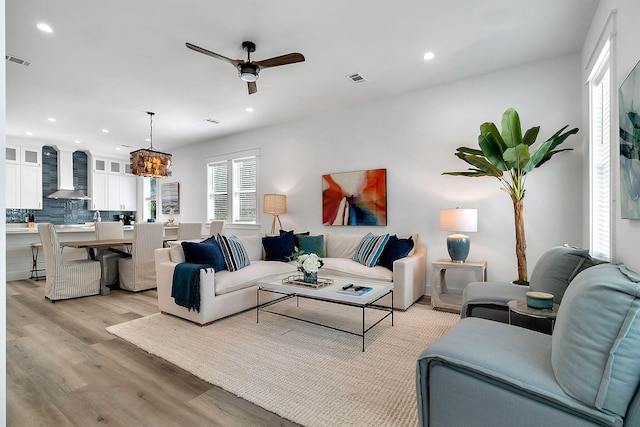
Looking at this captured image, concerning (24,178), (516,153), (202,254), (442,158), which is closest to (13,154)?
(24,178)

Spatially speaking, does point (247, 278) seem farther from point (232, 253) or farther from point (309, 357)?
point (309, 357)

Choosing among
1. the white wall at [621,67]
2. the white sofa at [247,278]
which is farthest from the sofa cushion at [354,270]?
the white wall at [621,67]

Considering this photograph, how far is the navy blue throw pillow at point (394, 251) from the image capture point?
13.0 feet

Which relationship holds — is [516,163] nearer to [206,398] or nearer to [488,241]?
[488,241]

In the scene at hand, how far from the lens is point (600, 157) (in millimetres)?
2854

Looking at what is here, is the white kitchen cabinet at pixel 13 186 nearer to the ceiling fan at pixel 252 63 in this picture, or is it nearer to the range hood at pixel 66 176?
the range hood at pixel 66 176

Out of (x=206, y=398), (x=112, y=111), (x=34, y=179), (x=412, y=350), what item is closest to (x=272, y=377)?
(x=206, y=398)

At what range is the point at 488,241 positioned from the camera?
3945mm

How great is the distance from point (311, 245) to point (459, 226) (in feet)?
6.62

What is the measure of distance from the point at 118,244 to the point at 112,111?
230 centimetres

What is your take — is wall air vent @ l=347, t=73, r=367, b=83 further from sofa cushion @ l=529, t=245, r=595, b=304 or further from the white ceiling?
sofa cushion @ l=529, t=245, r=595, b=304

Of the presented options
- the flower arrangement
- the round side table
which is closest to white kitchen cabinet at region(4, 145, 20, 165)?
the flower arrangement

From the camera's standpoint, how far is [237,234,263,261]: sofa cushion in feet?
14.3

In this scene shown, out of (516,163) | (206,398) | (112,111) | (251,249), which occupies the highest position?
(112,111)
